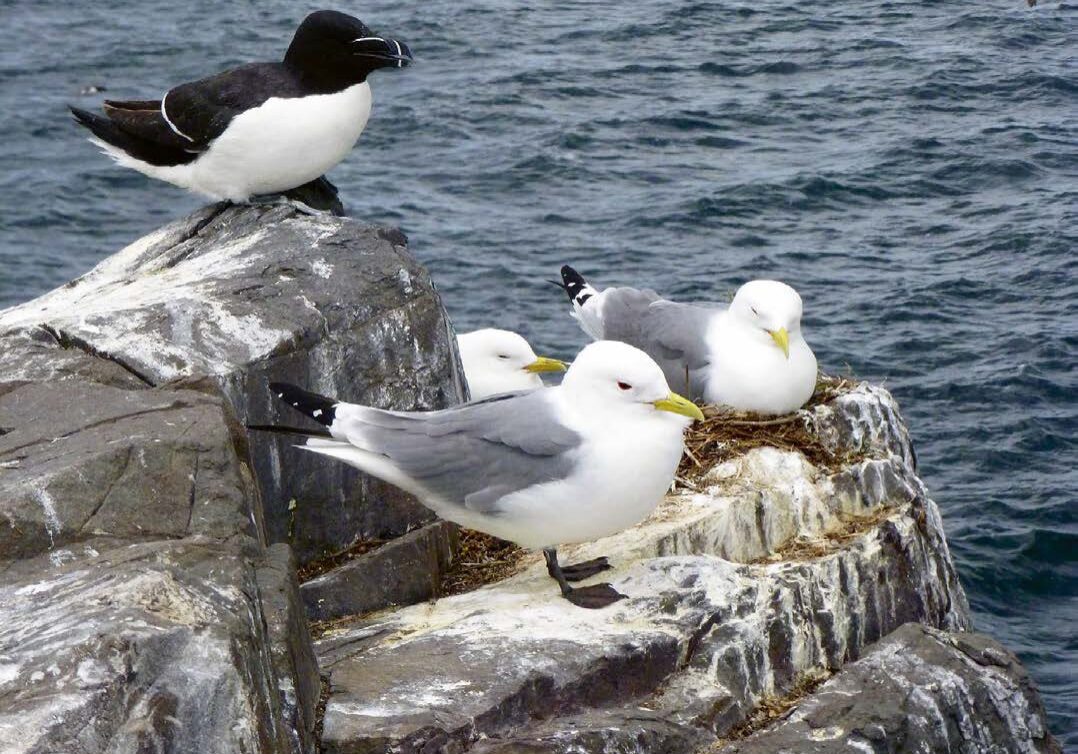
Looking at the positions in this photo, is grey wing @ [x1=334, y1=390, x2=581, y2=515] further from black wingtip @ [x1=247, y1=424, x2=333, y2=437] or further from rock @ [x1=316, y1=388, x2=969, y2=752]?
rock @ [x1=316, y1=388, x2=969, y2=752]

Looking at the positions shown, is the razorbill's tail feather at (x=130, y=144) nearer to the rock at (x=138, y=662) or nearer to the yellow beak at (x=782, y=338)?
the yellow beak at (x=782, y=338)

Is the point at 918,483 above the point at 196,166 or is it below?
below

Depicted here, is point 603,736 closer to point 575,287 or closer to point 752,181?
point 575,287

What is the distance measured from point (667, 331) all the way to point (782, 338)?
2.83 ft

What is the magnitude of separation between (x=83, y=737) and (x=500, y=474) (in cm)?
280

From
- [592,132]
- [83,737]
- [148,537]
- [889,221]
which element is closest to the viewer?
[83,737]

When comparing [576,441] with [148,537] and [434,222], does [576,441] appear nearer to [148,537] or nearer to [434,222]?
[148,537]

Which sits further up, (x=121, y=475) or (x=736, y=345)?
(x=121, y=475)

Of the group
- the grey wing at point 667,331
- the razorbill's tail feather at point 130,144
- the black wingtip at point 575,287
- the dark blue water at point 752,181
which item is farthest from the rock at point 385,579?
the dark blue water at point 752,181

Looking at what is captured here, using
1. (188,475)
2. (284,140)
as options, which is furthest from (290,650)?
(284,140)

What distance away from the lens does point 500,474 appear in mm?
6625

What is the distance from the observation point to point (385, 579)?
7258 millimetres

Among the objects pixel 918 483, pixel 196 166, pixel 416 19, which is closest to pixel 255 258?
pixel 196 166

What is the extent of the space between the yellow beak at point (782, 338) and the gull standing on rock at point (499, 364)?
1177 millimetres
